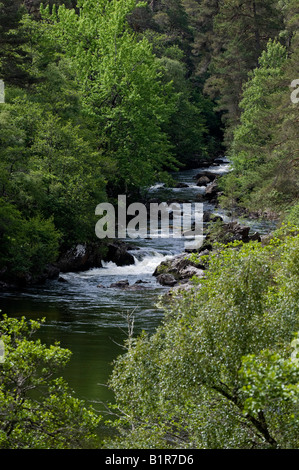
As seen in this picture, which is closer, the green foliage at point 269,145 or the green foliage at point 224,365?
the green foliage at point 224,365

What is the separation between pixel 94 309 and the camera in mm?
24406

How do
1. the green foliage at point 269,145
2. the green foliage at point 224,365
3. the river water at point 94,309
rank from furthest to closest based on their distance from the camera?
1. the green foliage at point 269,145
2. the river water at point 94,309
3. the green foliage at point 224,365

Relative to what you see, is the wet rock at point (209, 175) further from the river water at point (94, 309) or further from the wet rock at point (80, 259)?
the wet rock at point (80, 259)

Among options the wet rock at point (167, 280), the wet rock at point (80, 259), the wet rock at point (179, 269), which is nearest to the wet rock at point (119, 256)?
the wet rock at point (80, 259)

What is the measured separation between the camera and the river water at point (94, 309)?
17.5m

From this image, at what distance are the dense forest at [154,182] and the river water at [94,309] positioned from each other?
113 cm

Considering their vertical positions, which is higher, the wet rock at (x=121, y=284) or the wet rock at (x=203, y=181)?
the wet rock at (x=203, y=181)

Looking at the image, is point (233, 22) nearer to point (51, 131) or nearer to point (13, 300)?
point (51, 131)

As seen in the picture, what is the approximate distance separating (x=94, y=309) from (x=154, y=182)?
24478 millimetres

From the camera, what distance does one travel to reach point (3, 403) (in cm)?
932

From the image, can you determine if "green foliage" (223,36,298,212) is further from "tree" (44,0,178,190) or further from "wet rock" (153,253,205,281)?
"wet rock" (153,253,205,281)

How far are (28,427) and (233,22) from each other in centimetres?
5464

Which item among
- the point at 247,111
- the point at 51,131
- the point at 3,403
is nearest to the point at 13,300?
the point at 51,131

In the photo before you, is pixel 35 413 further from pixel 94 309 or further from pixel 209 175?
pixel 209 175
